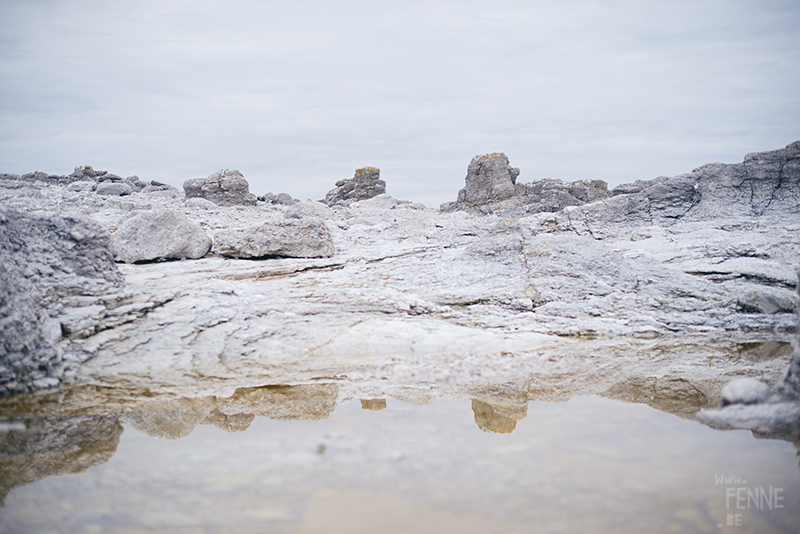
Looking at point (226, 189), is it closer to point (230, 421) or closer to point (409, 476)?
point (230, 421)

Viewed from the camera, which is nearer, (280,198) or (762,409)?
(762,409)

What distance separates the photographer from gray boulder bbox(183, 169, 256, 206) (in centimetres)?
1828

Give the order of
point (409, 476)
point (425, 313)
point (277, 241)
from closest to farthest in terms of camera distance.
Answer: point (409, 476) < point (425, 313) < point (277, 241)

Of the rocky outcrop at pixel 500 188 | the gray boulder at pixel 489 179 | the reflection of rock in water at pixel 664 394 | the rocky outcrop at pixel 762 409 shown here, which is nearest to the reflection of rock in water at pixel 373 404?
the reflection of rock in water at pixel 664 394

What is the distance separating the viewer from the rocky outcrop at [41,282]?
15.3 ft

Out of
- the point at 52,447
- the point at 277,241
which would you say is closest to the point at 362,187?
the point at 277,241

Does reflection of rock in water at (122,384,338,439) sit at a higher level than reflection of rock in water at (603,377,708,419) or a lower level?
higher

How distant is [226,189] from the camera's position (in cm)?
1834

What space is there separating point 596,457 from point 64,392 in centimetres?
472

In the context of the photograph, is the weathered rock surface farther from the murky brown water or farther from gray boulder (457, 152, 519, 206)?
the murky brown water

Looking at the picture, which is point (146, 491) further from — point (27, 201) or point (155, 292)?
point (27, 201)

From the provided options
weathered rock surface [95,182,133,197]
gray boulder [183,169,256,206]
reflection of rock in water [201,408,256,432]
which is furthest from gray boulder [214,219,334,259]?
weathered rock surface [95,182,133,197]

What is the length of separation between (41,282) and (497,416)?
5440 millimetres

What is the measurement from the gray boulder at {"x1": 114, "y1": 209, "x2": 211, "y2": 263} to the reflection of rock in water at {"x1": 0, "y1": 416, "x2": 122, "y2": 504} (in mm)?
4796
